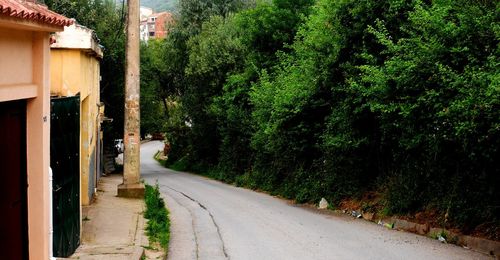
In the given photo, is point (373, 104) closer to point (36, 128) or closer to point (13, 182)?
point (36, 128)

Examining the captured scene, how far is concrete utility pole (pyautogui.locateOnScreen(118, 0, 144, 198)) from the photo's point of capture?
17.2m

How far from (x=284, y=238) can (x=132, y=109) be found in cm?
681

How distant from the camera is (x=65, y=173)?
31.7 ft

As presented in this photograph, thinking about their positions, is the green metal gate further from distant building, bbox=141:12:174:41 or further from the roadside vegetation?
distant building, bbox=141:12:174:41

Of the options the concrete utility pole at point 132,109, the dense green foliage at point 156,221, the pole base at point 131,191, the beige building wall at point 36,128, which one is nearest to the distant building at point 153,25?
the concrete utility pole at point 132,109

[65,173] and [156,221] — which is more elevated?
[65,173]

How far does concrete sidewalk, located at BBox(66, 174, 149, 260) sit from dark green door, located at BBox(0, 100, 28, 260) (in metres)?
2.08

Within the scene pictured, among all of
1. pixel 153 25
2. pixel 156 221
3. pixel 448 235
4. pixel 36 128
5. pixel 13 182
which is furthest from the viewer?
pixel 153 25

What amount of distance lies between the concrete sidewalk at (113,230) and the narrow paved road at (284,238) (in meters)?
0.80

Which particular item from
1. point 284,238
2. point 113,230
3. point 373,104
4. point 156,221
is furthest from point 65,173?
point 373,104

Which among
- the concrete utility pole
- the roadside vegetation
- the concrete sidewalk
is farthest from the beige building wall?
the concrete utility pole

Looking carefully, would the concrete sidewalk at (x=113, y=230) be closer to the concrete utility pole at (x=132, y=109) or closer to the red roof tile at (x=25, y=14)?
the concrete utility pole at (x=132, y=109)

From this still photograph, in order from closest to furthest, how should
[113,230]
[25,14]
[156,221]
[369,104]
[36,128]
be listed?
[25,14] → [36,128] → [113,230] → [156,221] → [369,104]

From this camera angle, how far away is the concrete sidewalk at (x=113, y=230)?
10076mm
